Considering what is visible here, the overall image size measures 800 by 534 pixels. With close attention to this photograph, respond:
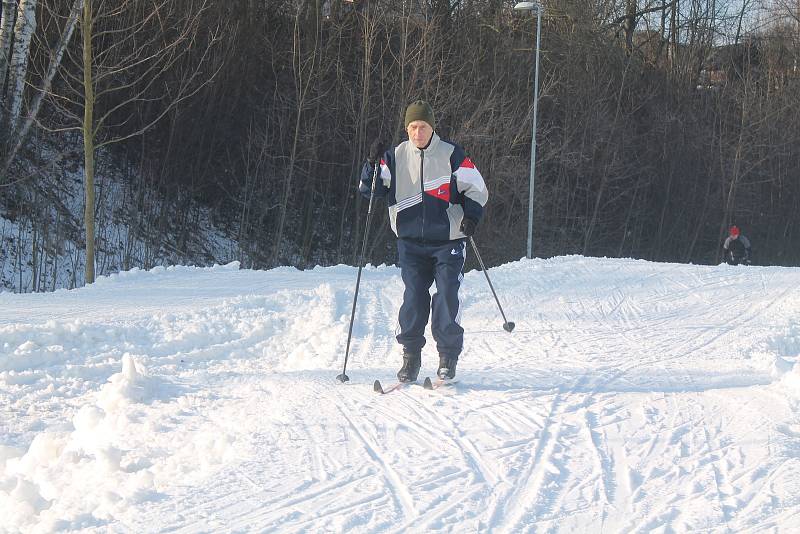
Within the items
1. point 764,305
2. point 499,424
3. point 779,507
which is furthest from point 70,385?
point 764,305

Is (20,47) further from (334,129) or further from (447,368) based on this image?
(334,129)

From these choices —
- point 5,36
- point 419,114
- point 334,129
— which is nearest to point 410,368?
point 419,114

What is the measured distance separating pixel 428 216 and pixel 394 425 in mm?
1590

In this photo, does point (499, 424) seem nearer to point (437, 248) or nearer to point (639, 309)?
point (437, 248)

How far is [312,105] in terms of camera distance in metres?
27.1

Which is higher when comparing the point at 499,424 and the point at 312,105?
the point at 312,105

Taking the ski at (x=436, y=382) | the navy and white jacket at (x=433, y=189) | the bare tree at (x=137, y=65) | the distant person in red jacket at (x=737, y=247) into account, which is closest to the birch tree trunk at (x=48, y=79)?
the bare tree at (x=137, y=65)

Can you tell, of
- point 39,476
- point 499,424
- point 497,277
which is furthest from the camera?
point 497,277

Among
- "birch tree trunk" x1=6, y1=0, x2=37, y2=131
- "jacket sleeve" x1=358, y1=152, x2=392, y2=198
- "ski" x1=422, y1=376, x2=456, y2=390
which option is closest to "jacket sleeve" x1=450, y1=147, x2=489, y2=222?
"jacket sleeve" x1=358, y1=152, x2=392, y2=198

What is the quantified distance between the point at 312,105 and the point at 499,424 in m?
23.4

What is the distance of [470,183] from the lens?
5.73m

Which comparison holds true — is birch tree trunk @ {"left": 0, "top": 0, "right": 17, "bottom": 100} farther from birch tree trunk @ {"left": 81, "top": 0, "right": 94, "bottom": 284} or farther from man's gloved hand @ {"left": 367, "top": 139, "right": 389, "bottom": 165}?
man's gloved hand @ {"left": 367, "top": 139, "right": 389, "bottom": 165}

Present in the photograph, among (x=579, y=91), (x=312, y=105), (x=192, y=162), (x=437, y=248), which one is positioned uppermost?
(x=579, y=91)

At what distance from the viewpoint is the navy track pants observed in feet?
19.0
